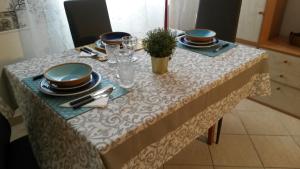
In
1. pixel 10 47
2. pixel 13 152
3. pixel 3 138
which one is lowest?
pixel 13 152

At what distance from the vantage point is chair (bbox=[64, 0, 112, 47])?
1.69 m

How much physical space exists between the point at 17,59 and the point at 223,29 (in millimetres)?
1564

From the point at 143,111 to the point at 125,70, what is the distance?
0.24 meters

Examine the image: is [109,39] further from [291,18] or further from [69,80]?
[291,18]

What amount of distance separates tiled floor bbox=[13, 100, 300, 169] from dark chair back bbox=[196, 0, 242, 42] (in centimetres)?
73

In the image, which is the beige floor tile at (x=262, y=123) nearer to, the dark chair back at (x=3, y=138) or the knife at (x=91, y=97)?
the knife at (x=91, y=97)

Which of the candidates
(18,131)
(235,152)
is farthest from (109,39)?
(235,152)

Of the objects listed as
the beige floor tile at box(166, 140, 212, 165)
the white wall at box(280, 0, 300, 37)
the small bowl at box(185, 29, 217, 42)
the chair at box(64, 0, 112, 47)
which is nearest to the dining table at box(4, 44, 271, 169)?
the small bowl at box(185, 29, 217, 42)

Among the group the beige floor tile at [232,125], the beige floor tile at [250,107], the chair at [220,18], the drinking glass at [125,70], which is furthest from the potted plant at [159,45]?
the beige floor tile at [250,107]

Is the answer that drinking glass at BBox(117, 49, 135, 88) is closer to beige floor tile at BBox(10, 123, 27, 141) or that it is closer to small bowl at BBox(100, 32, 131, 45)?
small bowl at BBox(100, 32, 131, 45)

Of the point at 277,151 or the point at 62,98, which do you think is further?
the point at 277,151

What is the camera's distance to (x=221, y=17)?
197 centimetres

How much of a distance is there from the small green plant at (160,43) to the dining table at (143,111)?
113 mm

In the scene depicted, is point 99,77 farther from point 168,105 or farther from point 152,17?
point 152,17
